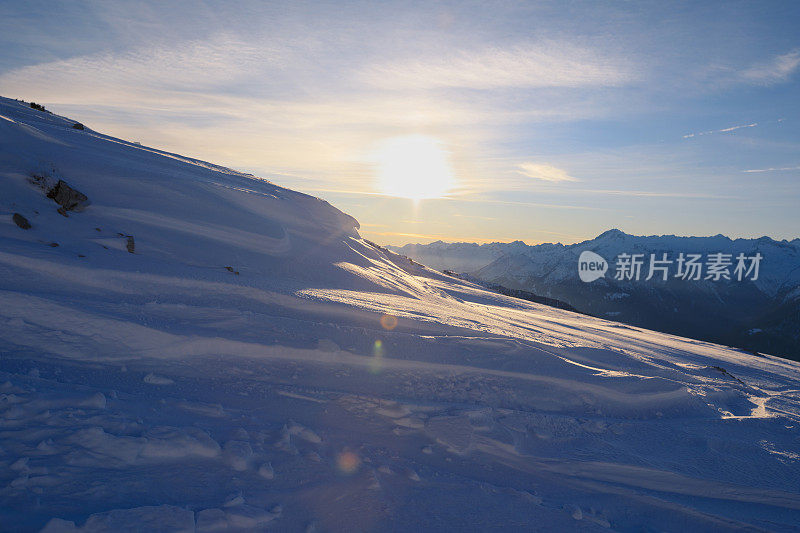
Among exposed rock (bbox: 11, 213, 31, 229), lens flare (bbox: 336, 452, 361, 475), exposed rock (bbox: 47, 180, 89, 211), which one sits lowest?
lens flare (bbox: 336, 452, 361, 475)

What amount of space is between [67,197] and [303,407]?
7560 millimetres

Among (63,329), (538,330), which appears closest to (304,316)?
(63,329)

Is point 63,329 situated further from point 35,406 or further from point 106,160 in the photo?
point 106,160

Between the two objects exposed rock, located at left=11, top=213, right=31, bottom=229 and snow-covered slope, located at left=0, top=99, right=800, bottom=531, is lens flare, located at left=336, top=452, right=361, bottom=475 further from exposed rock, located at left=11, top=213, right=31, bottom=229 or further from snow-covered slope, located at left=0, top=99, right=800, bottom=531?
exposed rock, located at left=11, top=213, right=31, bottom=229

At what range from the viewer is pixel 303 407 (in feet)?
16.8

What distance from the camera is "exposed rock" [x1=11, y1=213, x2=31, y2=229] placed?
735cm

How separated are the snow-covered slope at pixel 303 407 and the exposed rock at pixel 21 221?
136 millimetres

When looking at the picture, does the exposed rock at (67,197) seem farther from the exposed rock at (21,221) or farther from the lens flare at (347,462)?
the lens flare at (347,462)

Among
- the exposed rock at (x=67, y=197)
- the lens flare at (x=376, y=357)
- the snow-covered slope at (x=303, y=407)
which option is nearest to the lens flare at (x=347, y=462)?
the snow-covered slope at (x=303, y=407)

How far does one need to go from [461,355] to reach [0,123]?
1195 centimetres

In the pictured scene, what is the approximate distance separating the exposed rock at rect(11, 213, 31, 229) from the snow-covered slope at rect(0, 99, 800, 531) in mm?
136

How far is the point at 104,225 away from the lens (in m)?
8.66

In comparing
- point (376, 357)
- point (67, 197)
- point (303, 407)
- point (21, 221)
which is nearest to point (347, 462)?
point (303, 407)

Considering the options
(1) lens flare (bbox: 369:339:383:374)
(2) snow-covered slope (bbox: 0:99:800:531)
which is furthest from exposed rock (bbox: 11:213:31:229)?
(1) lens flare (bbox: 369:339:383:374)
